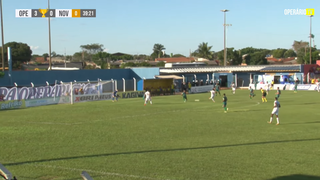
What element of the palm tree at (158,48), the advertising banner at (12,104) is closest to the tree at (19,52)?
the advertising banner at (12,104)

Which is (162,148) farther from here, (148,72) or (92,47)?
(92,47)

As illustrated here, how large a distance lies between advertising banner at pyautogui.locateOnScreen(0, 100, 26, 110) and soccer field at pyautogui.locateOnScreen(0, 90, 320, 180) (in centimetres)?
1231

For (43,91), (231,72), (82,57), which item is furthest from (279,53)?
(43,91)

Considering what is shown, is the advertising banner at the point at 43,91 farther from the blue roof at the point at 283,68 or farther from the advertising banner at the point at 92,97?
the blue roof at the point at 283,68

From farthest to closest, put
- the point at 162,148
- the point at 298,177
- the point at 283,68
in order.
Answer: the point at 283,68, the point at 162,148, the point at 298,177

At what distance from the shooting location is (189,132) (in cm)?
2077

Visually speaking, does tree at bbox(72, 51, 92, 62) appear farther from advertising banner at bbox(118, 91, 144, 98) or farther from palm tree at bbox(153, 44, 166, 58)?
advertising banner at bbox(118, 91, 144, 98)

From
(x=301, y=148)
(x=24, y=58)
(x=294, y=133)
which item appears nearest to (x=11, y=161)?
(x=301, y=148)

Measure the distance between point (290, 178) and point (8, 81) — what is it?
47.2 m

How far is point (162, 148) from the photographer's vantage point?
16.1 meters

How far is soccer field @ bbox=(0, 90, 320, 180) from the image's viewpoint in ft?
39.3

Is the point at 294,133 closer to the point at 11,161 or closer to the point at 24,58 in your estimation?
the point at 11,161

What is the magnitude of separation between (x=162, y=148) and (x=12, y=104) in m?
26.6

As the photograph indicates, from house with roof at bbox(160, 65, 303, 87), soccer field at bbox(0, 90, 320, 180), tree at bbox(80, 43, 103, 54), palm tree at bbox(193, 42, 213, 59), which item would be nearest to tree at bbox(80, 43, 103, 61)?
tree at bbox(80, 43, 103, 54)
